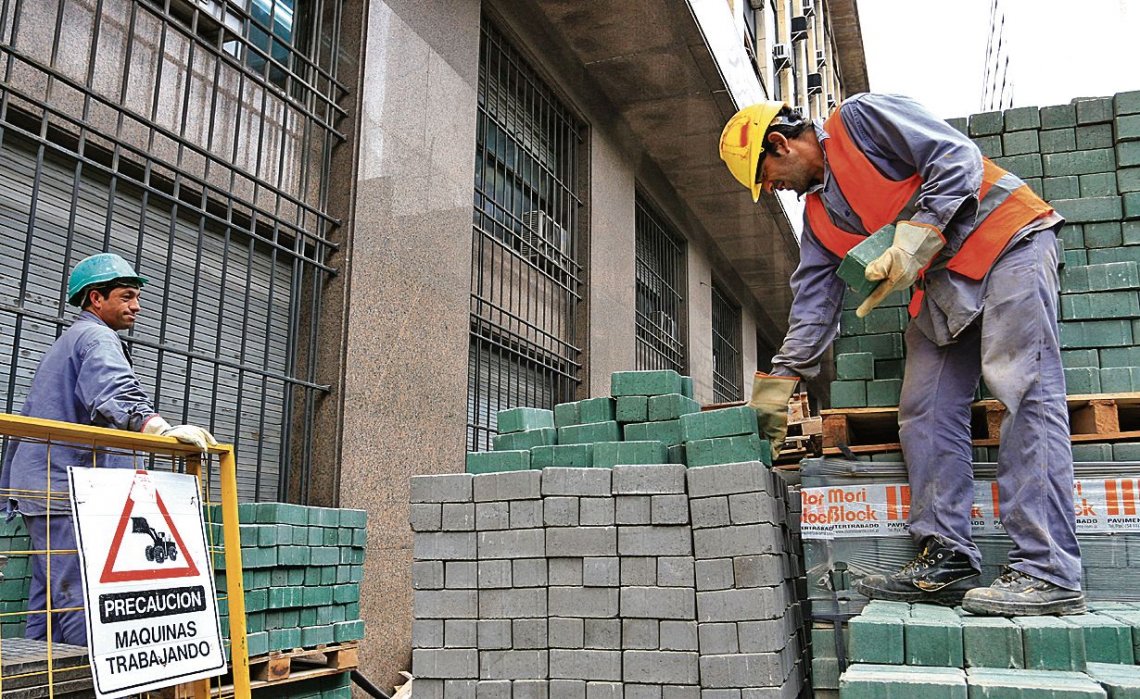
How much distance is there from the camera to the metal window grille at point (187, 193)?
519cm

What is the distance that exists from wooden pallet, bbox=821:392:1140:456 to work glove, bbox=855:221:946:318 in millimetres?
823

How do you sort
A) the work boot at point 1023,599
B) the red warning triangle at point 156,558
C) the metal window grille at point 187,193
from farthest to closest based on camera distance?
the metal window grille at point 187,193
the work boot at point 1023,599
the red warning triangle at point 156,558

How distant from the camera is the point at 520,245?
35.4 ft

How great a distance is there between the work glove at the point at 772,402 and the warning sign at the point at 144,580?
2.66 m

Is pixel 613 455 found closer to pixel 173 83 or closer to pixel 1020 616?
pixel 1020 616

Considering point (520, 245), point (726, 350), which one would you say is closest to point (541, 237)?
point (520, 245)

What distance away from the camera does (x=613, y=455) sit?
14.5 feet

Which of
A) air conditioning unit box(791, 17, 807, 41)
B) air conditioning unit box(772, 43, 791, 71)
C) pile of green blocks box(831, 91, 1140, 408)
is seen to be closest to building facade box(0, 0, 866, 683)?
pile of green blocks box(831, 91, 1140, 408)

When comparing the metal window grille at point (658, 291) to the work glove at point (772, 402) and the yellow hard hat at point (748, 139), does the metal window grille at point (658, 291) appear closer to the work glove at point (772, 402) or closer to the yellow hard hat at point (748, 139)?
the work glove at point (772, 402)

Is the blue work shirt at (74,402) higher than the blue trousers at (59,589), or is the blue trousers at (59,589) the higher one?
the blue work shirt at (74,402)

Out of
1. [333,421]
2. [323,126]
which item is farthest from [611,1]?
[333,421]

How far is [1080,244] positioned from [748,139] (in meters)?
1.84

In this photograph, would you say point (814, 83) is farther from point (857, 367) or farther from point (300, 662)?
point (300, 662)

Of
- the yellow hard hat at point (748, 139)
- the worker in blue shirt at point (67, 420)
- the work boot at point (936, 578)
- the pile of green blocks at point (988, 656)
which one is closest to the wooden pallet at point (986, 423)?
the work boot at point (936, 578)
